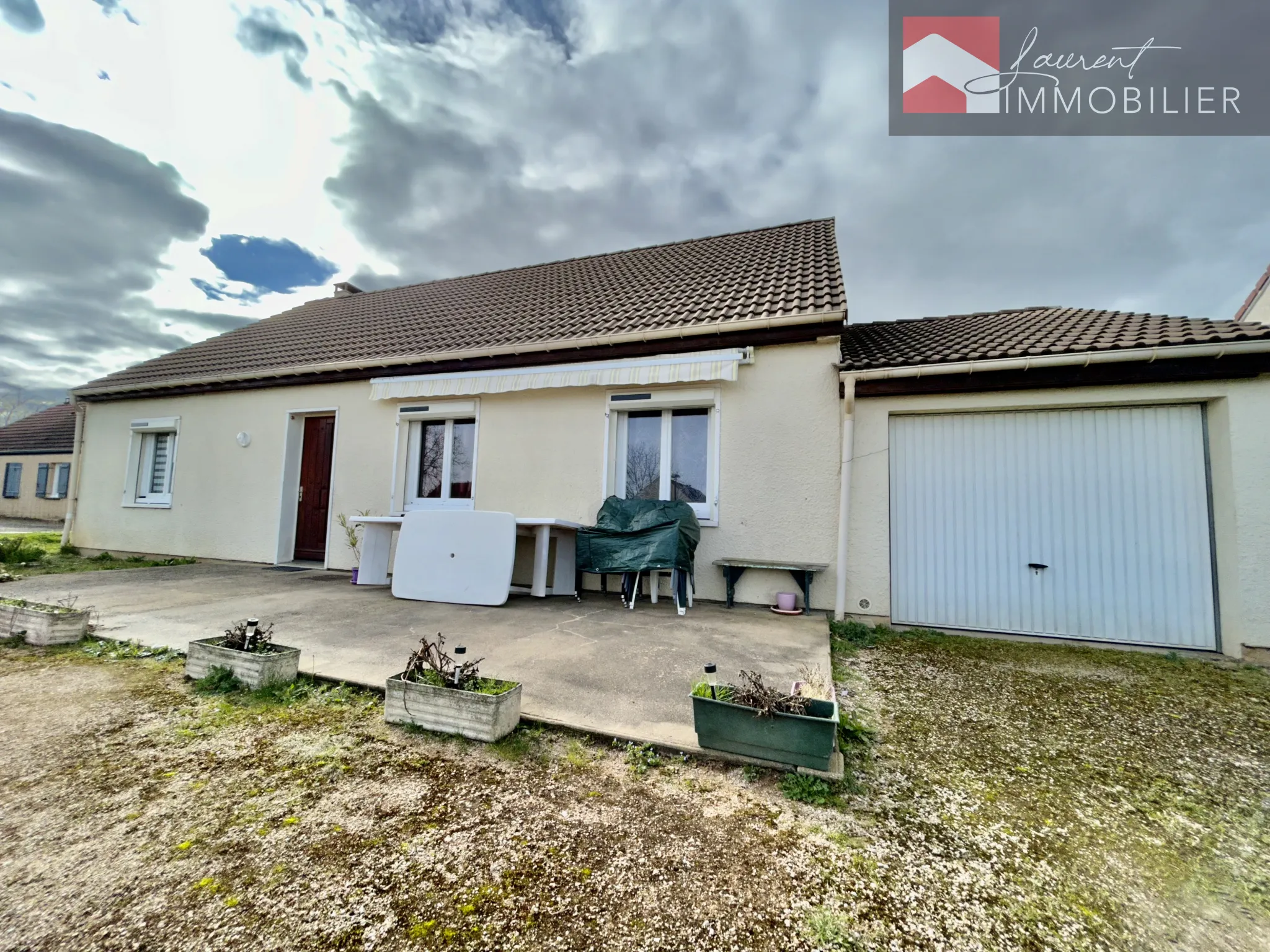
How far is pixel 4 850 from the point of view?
5.61 ft

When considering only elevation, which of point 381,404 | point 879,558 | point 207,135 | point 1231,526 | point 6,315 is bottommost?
point 879,558

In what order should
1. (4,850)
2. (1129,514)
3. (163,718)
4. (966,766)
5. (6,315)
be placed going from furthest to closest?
(6,315) → (1129,514) → (163,718) → (966,766) → (4,850)

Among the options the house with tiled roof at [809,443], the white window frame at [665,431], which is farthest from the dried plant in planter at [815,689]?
the white window frame at [665,431]

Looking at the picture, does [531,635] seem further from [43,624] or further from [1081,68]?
[1081,68]

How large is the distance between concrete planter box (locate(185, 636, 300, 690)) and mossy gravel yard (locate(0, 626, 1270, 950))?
11 centimetres

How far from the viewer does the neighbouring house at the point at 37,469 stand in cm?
2138

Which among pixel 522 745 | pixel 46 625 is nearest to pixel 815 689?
pixel 522 745

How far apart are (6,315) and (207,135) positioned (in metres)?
25.0

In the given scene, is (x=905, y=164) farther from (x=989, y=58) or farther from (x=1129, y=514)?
(x=1129, y=514)

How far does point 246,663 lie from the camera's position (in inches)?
124

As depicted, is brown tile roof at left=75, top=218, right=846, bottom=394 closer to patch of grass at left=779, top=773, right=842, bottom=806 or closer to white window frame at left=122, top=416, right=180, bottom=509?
white window frame at left=122, top=416, right=180, bottom=509

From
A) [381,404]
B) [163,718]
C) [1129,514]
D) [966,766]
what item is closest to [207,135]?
[381,404]

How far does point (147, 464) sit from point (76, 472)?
6.00 ft

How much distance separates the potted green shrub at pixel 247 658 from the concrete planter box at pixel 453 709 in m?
1.05
